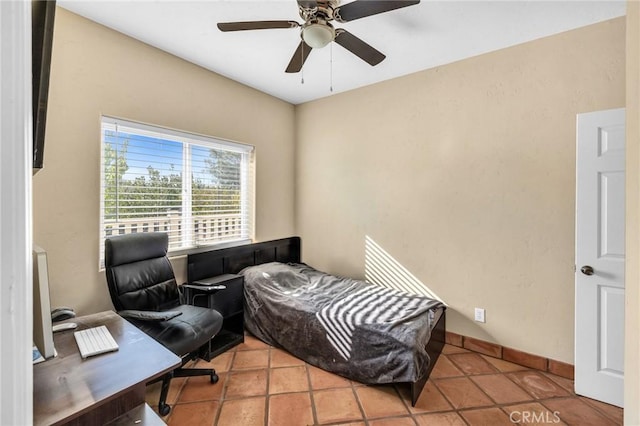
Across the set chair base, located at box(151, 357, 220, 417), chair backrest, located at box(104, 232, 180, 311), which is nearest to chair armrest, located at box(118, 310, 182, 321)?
chair backrest, located at box(104, 232, 180, 311)

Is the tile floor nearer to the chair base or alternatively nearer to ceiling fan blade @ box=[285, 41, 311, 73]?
the chair base

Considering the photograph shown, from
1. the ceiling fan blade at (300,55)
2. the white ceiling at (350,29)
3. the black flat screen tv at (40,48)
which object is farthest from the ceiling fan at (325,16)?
the black flat screen tv at (40,48)

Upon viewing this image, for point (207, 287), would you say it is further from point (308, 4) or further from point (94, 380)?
point (308, 4)

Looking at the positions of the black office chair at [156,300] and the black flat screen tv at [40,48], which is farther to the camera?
the black office chair at [156,300]

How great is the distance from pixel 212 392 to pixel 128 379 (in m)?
1.15

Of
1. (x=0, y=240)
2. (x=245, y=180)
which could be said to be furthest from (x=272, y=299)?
(x=0, y=240)

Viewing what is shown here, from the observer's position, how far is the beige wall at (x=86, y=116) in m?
1.91

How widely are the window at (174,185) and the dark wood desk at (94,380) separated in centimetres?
122

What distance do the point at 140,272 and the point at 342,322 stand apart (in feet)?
5.30

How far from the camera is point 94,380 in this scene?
40.9 inches

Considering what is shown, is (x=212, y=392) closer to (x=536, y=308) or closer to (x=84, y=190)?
(x=84, y=190)

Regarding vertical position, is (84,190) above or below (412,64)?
below

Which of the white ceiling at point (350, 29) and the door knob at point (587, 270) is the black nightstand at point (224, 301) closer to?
the white ceiling at point (350, 29)

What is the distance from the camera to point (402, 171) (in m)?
3.00
